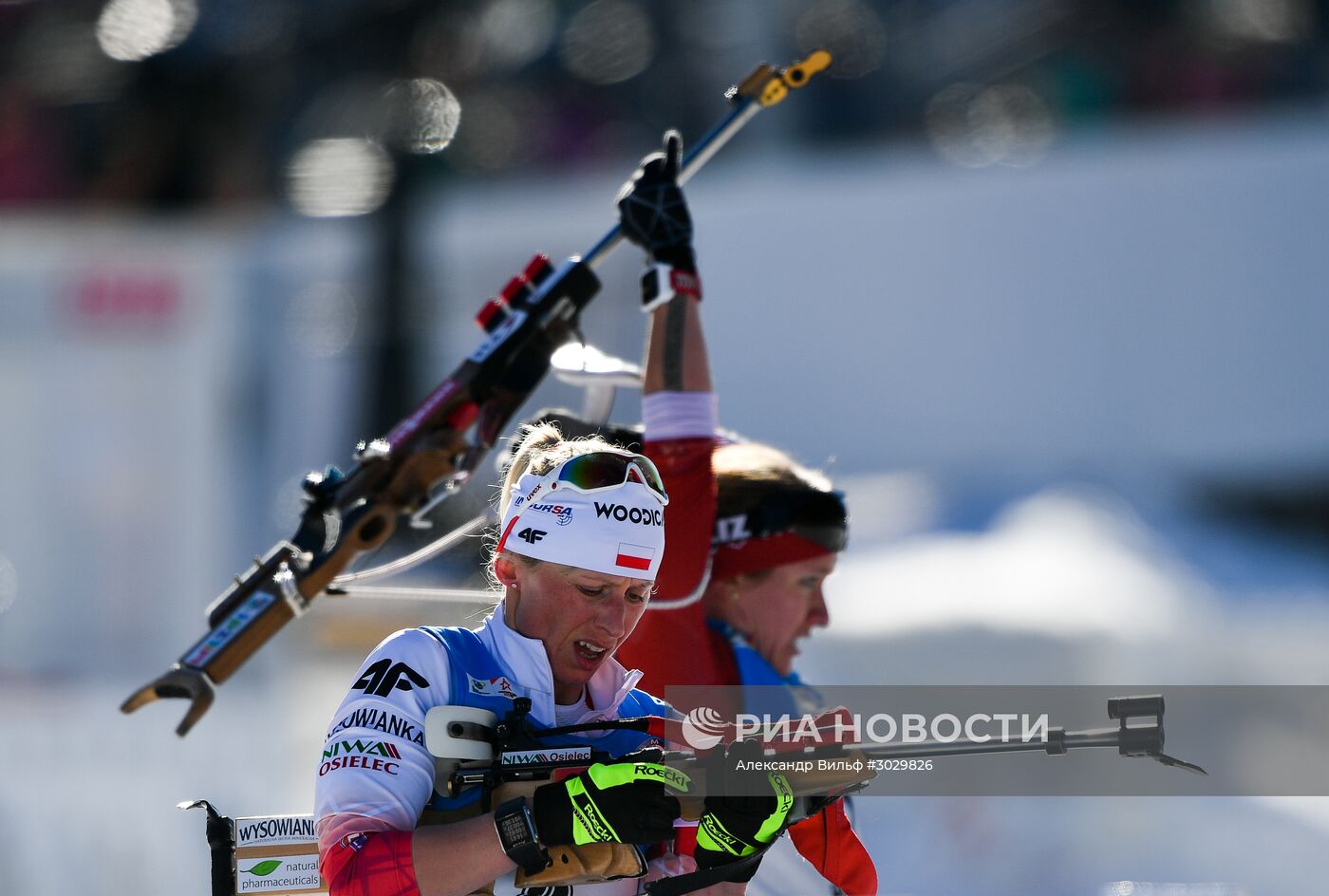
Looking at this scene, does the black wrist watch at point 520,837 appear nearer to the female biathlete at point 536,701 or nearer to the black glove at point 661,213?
the female biathlete at point 536,701

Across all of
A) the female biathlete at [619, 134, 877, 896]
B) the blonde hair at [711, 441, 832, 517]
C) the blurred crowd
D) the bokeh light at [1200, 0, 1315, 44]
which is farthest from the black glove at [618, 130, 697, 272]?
the bokeh light at [1200, 0, 1315, 44]

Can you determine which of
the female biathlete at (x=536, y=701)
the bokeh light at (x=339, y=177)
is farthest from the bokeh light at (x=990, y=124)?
the female biathlete at (x=536, y=701)

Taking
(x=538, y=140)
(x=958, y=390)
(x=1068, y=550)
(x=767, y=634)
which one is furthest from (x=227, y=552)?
(x=767, y=634)

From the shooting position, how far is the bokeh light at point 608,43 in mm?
11148

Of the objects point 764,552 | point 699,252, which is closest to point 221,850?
point 764,552

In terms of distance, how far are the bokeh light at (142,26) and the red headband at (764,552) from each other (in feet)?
30.2

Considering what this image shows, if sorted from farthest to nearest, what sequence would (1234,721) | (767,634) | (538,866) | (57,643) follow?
1. (57,643)
2. (1234,721)
3. (767,634)
4. (538,866)

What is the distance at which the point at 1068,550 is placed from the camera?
301 inches

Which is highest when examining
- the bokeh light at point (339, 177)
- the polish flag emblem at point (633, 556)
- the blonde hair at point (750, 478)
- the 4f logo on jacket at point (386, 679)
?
the bokeh light at point (339, 177)

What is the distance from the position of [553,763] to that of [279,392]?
8649mm

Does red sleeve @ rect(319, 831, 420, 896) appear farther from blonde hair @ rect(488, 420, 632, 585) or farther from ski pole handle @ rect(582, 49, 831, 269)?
ski pole handle @ rect(582, 49, 831, 269)

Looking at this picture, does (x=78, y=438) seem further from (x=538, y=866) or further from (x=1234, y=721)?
Answer: (x=538, y=866)

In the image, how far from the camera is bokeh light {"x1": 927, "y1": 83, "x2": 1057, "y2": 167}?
409 inches

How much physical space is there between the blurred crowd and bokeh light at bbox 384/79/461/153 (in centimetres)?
2
